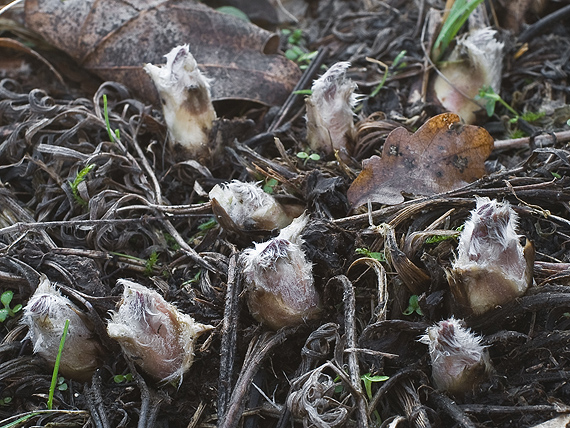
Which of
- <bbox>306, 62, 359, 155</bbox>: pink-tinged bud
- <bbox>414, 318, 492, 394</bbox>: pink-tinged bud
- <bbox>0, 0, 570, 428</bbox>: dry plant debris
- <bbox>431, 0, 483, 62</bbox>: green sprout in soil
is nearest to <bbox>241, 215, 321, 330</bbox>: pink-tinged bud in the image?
<bbox>0, 0, 570, 428</bbox>: dry plant debris

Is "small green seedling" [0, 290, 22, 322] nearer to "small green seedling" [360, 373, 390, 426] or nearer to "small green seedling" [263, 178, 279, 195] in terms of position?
"small green seedling" [263, 178, 279, 195]

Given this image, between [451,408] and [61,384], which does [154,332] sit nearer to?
[61,384]

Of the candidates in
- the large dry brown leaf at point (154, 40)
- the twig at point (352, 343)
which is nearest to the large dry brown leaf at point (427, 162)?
the twig at point (352, 343)

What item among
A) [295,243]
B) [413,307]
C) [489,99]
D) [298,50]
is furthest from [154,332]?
[298,50]

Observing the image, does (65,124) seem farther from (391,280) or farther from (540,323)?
(540,323)

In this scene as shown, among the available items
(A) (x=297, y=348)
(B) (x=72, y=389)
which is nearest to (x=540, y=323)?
(A) (x=297, y=348)

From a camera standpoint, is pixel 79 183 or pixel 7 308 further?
pixel 79 183
